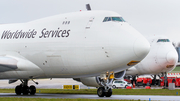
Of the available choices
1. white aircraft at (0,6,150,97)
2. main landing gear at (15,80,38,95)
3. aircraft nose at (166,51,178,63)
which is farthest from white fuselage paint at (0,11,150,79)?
aircraft nose at (166,51,178,63)


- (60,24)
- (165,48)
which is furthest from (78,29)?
(165,48)

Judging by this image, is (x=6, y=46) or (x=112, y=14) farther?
(x=6, y=46)

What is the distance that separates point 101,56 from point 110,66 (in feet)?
2.96

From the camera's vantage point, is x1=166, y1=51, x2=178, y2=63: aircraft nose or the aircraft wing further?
x1=166, y1=51, x2=178, y2=63: aircraft nose

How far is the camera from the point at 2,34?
29.3m

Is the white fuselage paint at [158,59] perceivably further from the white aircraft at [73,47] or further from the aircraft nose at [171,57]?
the white aircraft at [73,47]

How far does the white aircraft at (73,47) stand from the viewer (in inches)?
901

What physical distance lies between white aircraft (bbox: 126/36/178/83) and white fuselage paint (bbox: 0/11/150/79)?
23542 millimetres

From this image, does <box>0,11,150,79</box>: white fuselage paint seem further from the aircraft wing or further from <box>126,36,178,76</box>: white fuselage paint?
<box>126,36,178,76</box>: white fuselage paint

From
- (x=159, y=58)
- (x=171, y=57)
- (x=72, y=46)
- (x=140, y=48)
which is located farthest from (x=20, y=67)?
(x=159, y=58)

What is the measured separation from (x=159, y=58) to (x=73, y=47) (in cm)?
2557

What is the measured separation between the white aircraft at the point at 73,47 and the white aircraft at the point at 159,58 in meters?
23.4

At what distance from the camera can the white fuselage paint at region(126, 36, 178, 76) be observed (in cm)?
4646

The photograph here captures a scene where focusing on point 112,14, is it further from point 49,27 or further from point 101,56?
point 49,27
